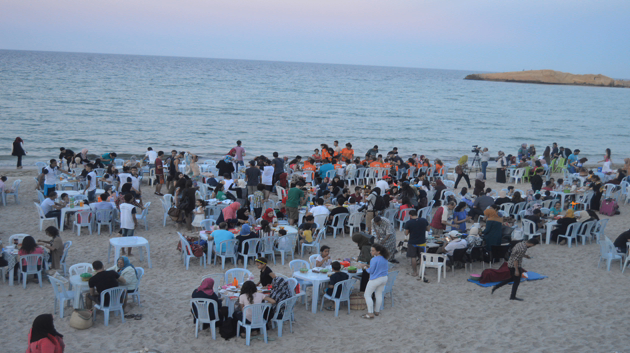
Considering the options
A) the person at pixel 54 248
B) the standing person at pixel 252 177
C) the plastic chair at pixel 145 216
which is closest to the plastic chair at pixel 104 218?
the plastic chair at pixel 145 216

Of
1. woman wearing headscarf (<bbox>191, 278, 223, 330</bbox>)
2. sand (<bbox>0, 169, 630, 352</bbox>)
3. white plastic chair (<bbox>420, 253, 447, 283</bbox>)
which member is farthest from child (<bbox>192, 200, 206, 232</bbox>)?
white plastic chair (<bbox>420, 253, 447, 283</bbox>)

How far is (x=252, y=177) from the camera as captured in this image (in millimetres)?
14742

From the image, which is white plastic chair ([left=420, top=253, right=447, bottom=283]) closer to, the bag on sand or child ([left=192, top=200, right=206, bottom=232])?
child ([left=192, top=200, right=206, bottom=232])

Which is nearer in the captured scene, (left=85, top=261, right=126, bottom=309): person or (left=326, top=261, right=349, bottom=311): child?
(left=85, top=261, right=126, bottom=309): person

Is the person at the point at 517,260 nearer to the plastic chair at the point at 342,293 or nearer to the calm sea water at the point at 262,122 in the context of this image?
the plastic chair at the point at 342,293

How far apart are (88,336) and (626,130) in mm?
55157

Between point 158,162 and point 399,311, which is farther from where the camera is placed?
point 158,162

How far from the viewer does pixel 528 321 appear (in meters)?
8.29

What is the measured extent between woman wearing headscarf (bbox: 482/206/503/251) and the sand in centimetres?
94

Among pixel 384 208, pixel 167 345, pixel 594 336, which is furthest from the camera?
pixel 384 208

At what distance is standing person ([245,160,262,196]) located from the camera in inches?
577

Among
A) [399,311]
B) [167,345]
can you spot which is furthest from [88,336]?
[399,311]

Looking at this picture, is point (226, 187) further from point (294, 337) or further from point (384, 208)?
point (294, 337)

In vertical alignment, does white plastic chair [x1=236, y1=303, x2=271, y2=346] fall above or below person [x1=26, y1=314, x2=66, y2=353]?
below
